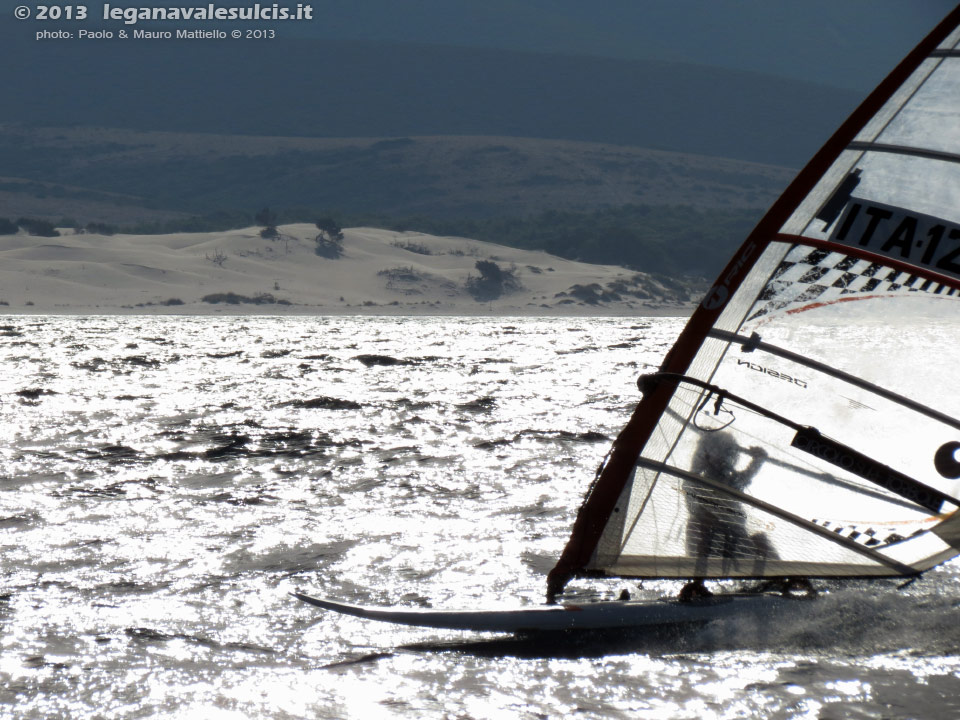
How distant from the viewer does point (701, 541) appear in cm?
499

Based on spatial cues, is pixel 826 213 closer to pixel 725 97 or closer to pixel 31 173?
pixel 31 173

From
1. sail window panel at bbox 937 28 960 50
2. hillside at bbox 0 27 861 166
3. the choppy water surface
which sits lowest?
the choppy water surface

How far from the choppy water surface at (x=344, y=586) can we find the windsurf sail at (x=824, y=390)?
39 cm

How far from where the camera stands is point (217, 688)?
4219mm

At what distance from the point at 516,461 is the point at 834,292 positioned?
4.83m

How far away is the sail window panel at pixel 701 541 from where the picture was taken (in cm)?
494

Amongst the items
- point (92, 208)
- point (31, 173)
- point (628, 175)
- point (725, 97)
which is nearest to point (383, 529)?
point (92, 208)

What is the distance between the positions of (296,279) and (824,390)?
4046cm

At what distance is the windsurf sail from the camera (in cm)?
451

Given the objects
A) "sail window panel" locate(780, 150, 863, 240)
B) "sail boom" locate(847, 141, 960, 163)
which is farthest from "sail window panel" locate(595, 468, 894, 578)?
"sail boom" locate(847, 141, 960, 163)

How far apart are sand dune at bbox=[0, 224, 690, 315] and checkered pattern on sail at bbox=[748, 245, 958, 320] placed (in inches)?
1373

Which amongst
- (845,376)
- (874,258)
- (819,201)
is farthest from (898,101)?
(845,376)

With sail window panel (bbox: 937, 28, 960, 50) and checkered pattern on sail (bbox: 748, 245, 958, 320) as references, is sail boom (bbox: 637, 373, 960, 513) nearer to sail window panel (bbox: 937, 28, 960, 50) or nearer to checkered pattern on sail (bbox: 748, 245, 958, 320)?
checkered pattern on sail (bbox: 748, 245, 958, 320)

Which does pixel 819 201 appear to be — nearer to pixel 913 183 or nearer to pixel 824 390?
pixel 913 183
